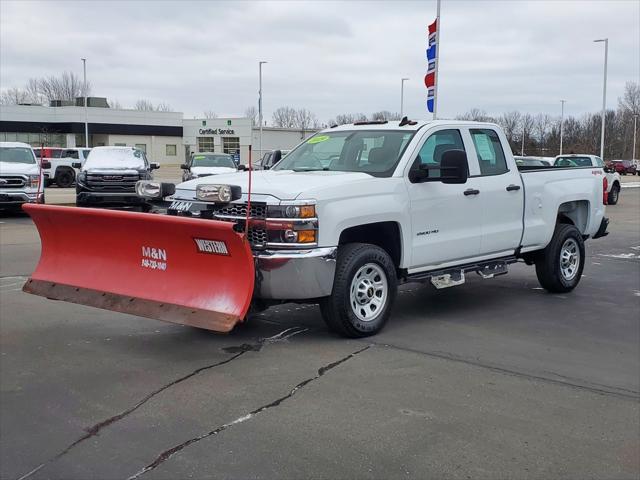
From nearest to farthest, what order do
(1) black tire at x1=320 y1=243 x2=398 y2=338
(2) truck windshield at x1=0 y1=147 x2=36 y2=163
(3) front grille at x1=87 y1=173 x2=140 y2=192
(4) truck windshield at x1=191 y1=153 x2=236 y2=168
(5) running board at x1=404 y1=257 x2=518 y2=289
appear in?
1. (1) black tire at x1=320 y1=243 x2=398 y2=338
2. (5) running board at x1=404 y1=257 x2=518 y2=289
3. (2) truck windshield at x1=0 y1=147 x2=36 y2=163
4. (3) front grille at x1=87 y1=173 x2=140 y2=192
5. (4) truck windshield at x1=191 y1=153 x2=236 y2=168

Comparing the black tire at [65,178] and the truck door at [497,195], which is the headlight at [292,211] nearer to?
the truck door at [497,195]

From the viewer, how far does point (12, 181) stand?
1811 centimetres

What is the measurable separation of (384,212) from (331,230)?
0.69 metres

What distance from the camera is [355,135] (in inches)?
A: 297

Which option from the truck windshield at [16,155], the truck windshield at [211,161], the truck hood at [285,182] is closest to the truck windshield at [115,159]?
the truck windshield at [16,155]

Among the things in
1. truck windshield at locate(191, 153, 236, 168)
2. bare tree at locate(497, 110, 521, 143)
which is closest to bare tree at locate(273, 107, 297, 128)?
bare tree at locate(497, 110, 521, 143)

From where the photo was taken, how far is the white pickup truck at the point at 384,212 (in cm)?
589

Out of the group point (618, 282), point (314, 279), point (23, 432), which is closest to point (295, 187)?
point (314, 279)

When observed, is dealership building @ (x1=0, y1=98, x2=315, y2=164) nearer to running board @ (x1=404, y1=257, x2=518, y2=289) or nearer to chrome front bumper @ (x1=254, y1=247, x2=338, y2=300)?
running board @ (x1=404, y1=257, x2=518, y2=289)

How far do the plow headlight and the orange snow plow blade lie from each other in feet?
2.21

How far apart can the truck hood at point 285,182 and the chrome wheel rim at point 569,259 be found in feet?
12.0

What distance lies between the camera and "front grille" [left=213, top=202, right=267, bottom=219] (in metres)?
5.98

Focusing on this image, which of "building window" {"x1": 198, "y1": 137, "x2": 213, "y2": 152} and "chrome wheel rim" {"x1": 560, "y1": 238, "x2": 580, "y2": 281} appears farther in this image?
"building window" {"x1": 198, "y1": 137, "x2": 213, "y2": 152}

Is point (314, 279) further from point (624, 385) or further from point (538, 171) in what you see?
point (538, 171)
